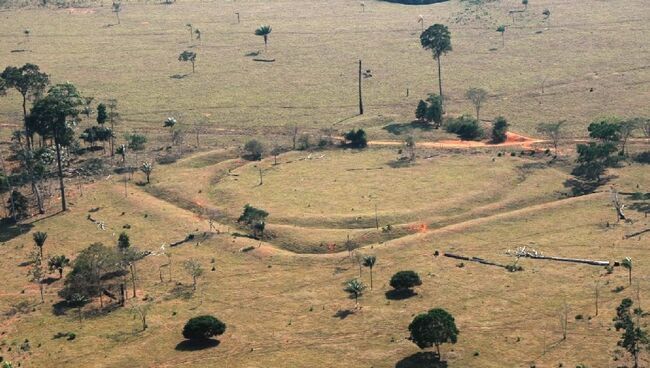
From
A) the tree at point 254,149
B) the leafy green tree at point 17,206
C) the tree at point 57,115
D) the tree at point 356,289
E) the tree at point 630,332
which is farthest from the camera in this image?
the tree at point 254,149

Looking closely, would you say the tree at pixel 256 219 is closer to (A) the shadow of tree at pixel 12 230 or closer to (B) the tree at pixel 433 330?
(A) the shadow of tree at pixel 12 230

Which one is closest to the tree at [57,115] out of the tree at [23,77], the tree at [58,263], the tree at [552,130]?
the tree at [23,77]

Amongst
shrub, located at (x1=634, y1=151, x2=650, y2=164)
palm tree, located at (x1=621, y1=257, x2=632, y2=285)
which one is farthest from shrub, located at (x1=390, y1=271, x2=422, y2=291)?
shrub, located at (x1=634, y1=151, x2=650, y2=164)

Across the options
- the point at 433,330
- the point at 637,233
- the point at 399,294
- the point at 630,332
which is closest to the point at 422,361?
the point at 433,330

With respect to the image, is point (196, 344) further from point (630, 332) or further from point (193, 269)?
point (630, 332)

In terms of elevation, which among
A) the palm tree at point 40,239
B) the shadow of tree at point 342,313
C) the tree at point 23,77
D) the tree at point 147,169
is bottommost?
the shadow of tree at point 342,313

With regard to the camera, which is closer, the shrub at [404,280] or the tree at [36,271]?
the shrub at [404,280]
